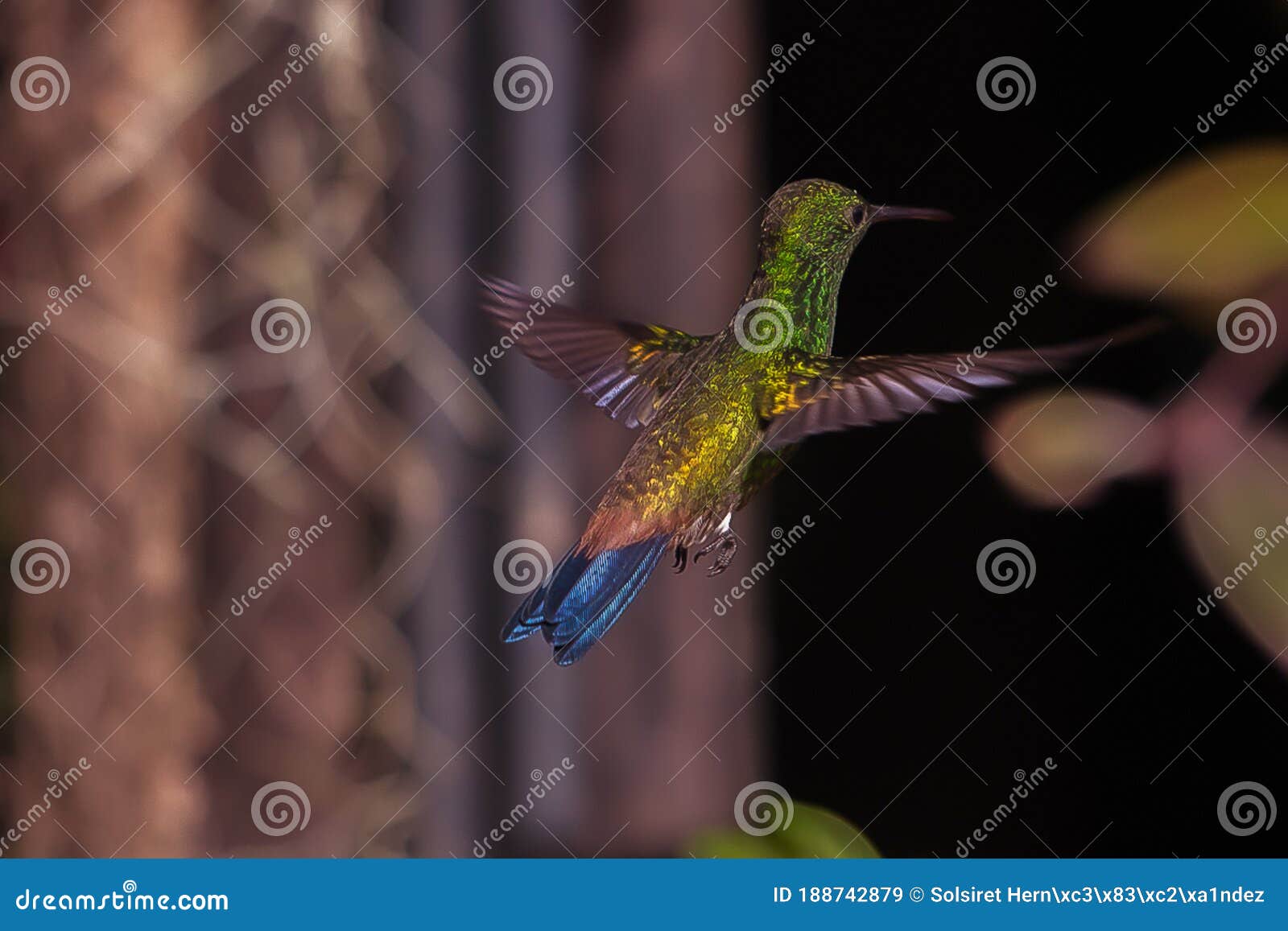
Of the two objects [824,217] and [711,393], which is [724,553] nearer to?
[711,393]

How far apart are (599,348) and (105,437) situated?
646mm

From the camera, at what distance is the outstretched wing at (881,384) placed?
18.6 inches

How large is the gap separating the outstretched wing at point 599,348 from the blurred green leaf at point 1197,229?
0.49 metres

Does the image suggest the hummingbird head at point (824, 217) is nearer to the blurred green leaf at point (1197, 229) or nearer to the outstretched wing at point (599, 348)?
the outstretched wing at point (599, 348)

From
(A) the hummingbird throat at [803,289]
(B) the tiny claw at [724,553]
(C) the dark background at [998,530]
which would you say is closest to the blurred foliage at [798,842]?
(C) the dark background at [998,530]

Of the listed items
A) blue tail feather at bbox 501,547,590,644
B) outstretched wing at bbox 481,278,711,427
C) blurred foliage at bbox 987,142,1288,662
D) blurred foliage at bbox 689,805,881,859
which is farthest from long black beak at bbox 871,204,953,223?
blurred foliage at bbox 689,805,881,859

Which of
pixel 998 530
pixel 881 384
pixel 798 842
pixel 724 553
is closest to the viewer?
pixel 881 384

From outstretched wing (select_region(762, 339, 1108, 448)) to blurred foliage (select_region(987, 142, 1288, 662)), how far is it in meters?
0.43

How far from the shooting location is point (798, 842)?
0.90m

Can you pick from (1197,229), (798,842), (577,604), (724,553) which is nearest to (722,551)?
(724,553)

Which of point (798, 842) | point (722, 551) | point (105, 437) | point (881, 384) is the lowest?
point (105, 437)

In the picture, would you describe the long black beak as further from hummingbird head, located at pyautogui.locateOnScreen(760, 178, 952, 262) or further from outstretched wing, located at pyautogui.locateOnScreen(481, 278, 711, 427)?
outstretched wing, located at pyautogui.locateOnScreen(481, 278, 711, 427)

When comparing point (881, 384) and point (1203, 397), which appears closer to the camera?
point (881, 384)

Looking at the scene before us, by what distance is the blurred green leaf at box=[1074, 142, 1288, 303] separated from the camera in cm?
97
